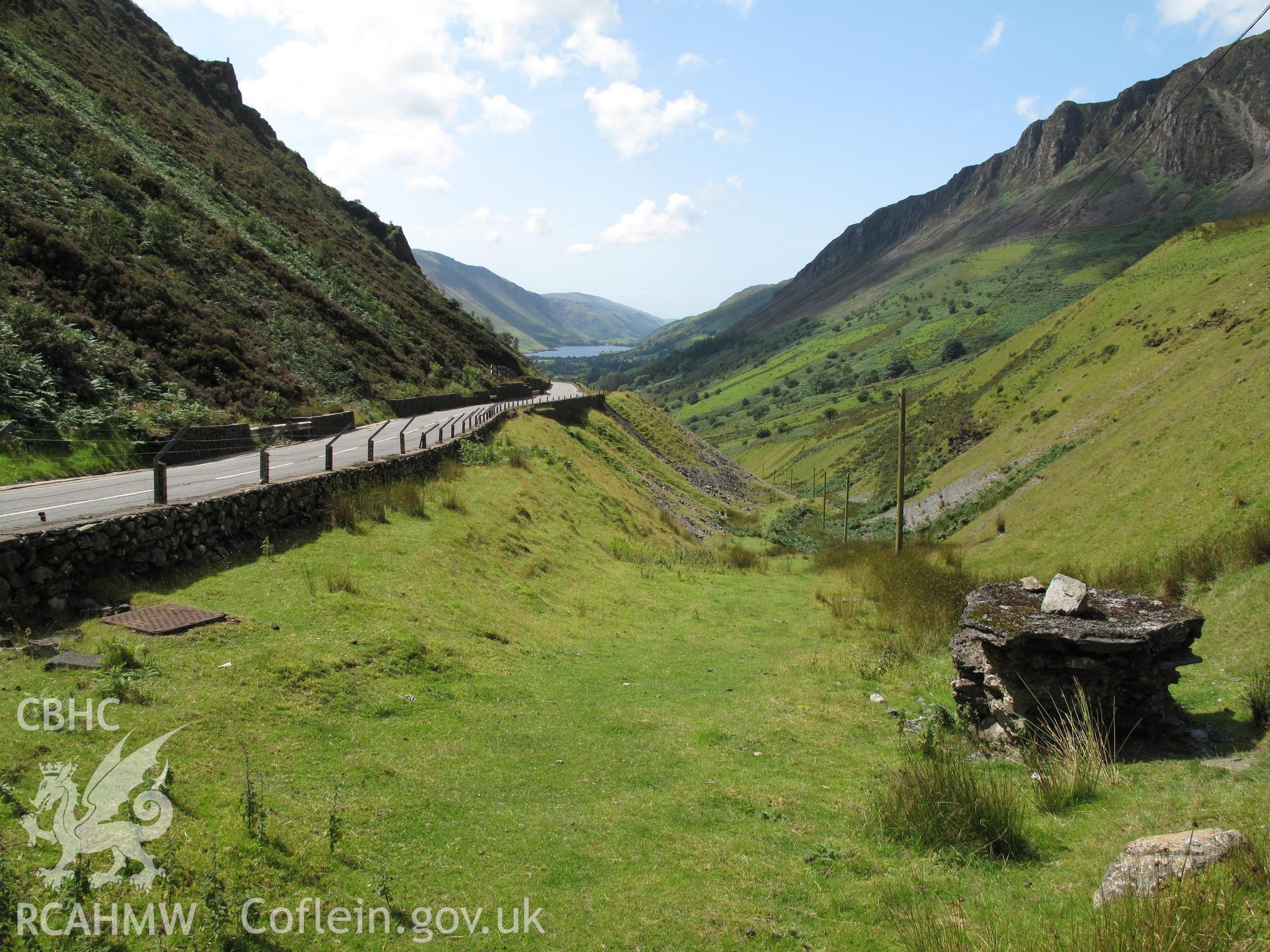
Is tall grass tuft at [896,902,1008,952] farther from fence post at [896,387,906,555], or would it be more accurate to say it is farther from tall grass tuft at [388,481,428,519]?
fence post at [896,387,906,555]

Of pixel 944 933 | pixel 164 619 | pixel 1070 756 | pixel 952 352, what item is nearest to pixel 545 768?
pixel 944 933

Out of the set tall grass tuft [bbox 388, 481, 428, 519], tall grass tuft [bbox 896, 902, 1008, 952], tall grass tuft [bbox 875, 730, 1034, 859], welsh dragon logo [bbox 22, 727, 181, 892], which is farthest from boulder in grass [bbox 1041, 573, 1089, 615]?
tall grass tuft [bbox 388, 481, 428, 519]

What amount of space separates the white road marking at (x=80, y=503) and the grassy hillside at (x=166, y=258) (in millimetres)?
9138

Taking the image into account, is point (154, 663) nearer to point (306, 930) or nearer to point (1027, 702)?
point (306, 930)

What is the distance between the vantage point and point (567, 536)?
24.6 meters

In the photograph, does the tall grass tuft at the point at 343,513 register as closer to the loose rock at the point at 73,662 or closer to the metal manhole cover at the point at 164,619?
the metal manhole cover at the point at 164,619

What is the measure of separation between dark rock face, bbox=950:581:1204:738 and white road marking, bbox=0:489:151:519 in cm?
1427

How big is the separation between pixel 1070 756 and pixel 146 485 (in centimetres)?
1775

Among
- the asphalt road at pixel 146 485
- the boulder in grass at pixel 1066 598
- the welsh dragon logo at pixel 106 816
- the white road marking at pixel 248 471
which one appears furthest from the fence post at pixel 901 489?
the welsh dragon logo at pixel 106 816

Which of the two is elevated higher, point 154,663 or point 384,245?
point 384,245

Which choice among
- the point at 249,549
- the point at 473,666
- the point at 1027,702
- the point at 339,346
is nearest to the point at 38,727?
the point at 473,666

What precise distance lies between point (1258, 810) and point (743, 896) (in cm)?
438

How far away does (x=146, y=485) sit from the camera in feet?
52.3

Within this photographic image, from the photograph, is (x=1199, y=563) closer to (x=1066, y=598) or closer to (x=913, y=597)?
(x=913, y=597)
